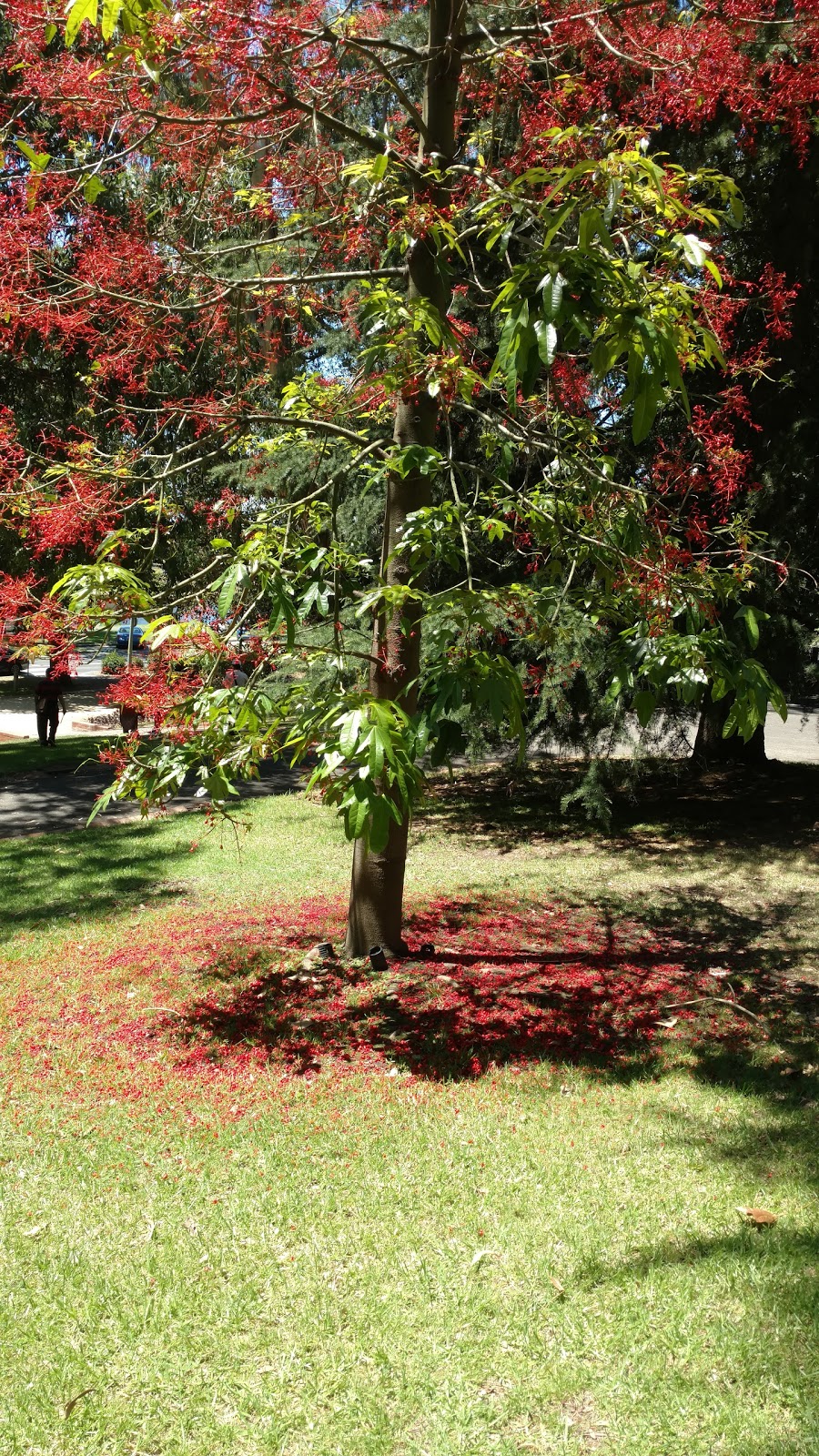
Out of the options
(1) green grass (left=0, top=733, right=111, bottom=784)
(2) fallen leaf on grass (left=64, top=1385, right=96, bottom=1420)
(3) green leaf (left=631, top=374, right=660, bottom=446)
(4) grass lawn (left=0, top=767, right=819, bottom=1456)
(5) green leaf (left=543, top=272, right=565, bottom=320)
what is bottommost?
(2) fallen leaf on grass (left=64, top=1385, right=96, bottom=1420)

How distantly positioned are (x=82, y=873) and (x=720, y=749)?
8688 mm

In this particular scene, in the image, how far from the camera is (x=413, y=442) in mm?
5945

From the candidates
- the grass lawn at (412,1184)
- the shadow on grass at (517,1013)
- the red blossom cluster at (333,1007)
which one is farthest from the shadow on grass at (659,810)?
the shadow on grass at (517,1013)

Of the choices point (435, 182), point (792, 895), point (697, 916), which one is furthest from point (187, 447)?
point (792, 895)

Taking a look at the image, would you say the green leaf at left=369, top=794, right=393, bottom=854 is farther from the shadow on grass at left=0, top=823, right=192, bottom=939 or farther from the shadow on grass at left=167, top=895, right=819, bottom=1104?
the shadow on grass at left=0, top=823, right=192, bottom=939

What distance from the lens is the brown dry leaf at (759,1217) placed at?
12.1 ft

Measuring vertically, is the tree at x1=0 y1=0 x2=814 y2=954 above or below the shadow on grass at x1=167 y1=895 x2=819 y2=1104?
above

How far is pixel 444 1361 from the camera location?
9.75 feet

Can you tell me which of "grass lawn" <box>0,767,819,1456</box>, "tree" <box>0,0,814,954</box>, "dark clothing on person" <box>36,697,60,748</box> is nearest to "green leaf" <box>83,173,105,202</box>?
"tree" <box>0,0,814,954</box>

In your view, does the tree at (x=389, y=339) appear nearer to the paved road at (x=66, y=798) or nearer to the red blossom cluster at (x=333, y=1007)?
the red blossom cluster at (x=333, y=1007)

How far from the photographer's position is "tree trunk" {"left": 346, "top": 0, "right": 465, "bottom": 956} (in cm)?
570

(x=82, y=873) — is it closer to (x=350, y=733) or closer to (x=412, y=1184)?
(x=412, y=1184)

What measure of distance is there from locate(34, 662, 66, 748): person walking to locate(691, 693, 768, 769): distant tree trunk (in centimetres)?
957

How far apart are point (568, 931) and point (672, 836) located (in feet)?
12.5
